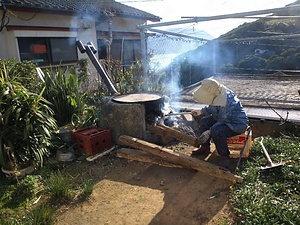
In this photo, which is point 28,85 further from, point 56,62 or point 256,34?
point 256,34

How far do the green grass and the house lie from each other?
17.7 feet

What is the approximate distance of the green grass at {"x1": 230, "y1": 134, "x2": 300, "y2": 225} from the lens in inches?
101

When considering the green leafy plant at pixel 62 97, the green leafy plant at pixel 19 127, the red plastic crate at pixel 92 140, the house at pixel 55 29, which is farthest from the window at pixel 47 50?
the green leafy plant at pixel 19 127

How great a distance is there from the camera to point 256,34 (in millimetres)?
16641

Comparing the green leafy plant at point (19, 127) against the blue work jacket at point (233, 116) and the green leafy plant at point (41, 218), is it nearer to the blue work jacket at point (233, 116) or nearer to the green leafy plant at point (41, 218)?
the green leafy plant at point (41, 218)

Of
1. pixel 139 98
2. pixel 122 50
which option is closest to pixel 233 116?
pixel 139 98

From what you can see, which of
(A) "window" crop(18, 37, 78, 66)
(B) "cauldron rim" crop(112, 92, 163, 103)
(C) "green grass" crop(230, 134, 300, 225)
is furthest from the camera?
(A) "window" crop(18, 37, 78, 66)

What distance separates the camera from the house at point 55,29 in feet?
24.0

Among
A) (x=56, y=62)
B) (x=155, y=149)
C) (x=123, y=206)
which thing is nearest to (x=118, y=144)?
(x=155, y=149)

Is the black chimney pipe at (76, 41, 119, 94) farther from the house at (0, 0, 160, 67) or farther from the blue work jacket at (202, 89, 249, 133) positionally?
the blue work jacket at (202, 89, 249, 133)

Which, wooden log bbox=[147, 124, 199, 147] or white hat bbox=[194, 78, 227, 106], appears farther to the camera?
wooden log bbox=[147, 124, 199, 147]

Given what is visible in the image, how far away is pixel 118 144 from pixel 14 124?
6.48 ft

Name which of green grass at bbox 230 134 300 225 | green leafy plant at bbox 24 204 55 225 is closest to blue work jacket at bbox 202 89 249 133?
green grass at bbox 230 134 300 225

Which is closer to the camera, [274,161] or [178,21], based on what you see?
[274,161]
